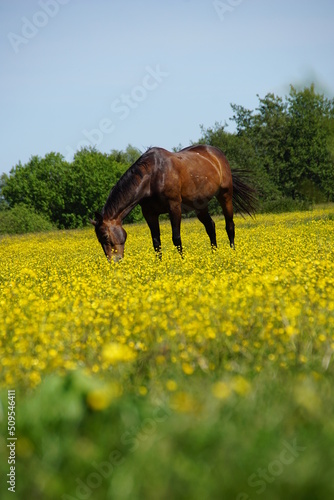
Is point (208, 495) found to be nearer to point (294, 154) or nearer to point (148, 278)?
point (148, 278)

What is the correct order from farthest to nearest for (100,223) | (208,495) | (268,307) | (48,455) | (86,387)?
(100,223) → (268,307) → (86,387) → (48,455) → (208,495)

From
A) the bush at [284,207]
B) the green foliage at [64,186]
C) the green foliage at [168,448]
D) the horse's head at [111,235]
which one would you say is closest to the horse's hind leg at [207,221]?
the horse's head at [111,235]

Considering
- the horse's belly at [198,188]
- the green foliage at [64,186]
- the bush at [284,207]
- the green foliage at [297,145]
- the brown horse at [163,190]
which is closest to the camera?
the brown horse at [163,190]

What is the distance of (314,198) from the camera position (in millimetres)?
60875

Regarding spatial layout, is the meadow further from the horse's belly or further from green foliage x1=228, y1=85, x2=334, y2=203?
green foliage x1=228, y1=85, x2=334, y2=203

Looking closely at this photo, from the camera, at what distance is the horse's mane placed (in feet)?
35.4

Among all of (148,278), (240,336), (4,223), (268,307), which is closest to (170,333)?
(240,336)

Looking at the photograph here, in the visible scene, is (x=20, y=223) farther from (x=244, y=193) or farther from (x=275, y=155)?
(x=275, y=155)

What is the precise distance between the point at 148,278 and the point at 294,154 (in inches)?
2179

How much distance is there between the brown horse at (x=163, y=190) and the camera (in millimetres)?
10773

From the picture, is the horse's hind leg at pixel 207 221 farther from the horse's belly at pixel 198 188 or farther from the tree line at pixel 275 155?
the tree line at pixel 275 155

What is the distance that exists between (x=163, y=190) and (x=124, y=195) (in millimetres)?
868

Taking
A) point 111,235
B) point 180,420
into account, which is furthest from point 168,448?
point 111,235

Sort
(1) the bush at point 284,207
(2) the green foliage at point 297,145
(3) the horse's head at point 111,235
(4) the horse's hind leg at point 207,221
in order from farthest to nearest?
(2) the green foliage at point 297,145 < (1) the bush at point 284,207 < (4) the horse's hind leg at point 207,221 < (3) the horse's head at point 111,235
